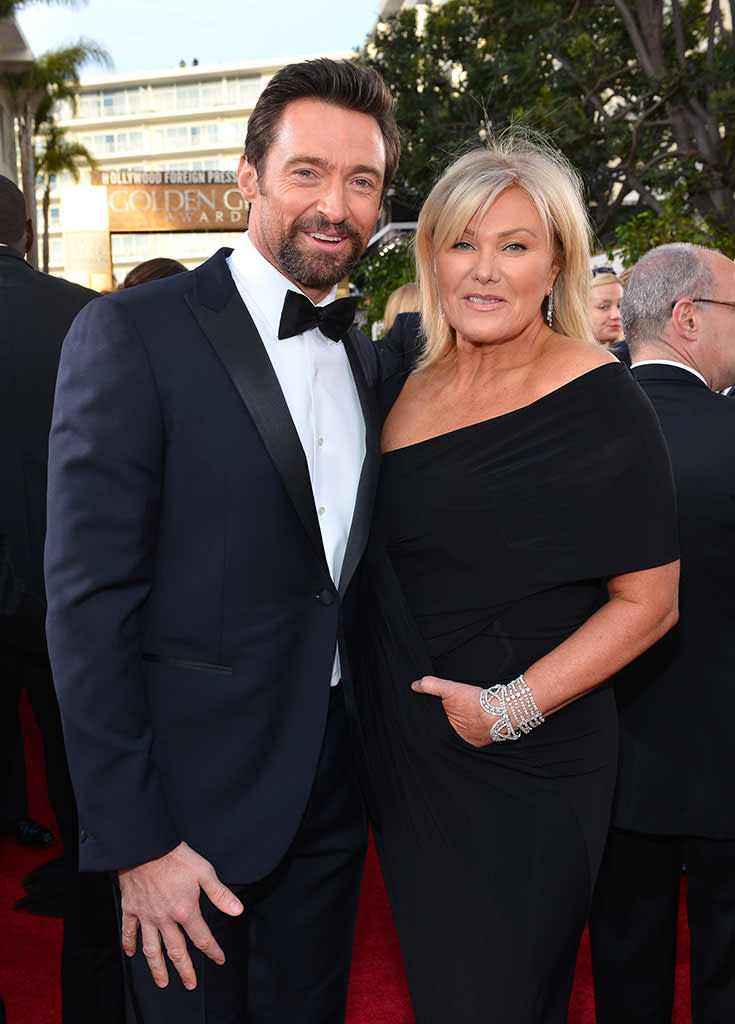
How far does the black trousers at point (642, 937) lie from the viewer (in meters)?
2.45

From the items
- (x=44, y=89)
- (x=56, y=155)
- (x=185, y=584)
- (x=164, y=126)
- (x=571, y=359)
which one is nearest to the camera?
(x=185, y=584)

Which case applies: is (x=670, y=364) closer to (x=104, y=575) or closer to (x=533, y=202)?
(x=533, y=202)

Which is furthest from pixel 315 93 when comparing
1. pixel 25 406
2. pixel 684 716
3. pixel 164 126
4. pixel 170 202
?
pixel 164 126

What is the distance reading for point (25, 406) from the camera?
268cm

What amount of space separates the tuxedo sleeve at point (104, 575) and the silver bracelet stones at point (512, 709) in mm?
604

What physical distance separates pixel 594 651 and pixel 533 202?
857 millimetres

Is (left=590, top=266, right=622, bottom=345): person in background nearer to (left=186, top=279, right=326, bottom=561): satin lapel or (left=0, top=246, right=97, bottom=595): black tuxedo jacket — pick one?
(left=0, top=246, right=97, bottom=595): black tuxedo jacket

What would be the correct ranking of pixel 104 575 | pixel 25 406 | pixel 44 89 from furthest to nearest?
pixel 44 89 → pixel 25 406 → pixel 104 575

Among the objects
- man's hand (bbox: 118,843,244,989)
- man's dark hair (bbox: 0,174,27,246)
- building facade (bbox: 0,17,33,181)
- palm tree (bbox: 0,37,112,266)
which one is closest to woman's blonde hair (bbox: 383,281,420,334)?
man's dark hair (bbox: 0,174,27,246)

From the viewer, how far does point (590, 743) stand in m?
1.92

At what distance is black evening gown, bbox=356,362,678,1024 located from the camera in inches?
72.5

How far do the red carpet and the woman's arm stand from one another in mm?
1484

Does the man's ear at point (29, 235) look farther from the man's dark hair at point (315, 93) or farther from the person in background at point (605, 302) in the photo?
the person in background at point (605, 302)

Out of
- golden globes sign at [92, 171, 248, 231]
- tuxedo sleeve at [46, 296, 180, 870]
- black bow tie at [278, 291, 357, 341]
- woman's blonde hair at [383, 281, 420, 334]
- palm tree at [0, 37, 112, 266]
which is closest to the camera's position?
tuxedo sleeve at [46, 296, 180, 870]
